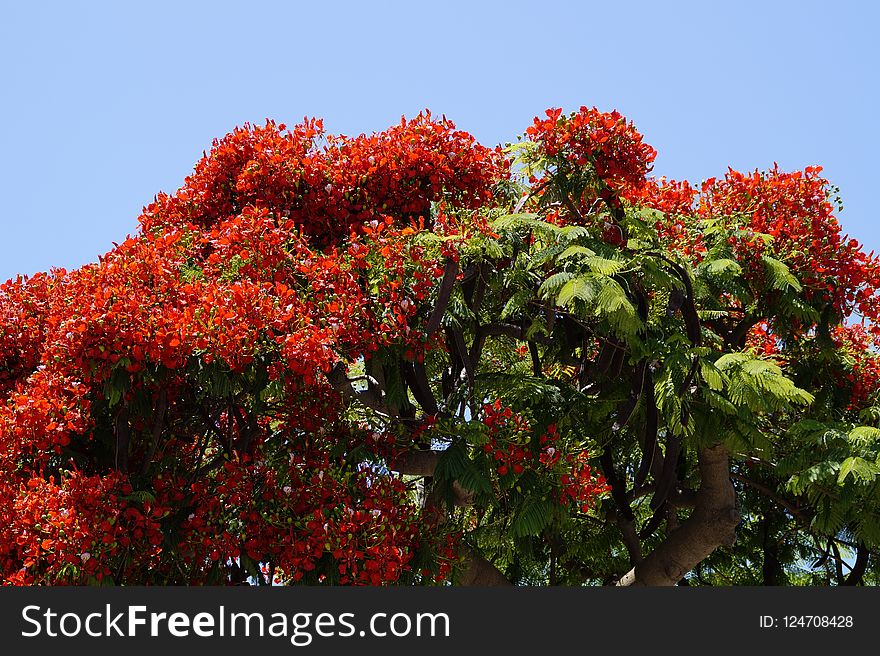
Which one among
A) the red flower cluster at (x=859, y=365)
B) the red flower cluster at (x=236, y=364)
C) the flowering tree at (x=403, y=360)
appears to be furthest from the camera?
the red flower cluster at (x=859, y=365)

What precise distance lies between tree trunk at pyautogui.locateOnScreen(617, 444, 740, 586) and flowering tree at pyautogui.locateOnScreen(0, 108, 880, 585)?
22 mm

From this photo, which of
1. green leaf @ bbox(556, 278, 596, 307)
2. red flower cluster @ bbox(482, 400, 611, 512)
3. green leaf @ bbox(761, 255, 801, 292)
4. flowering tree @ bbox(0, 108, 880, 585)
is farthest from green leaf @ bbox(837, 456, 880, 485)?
green leaf @ bbox(556, 278, 596, 307)

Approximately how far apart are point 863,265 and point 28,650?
7376 millimetres

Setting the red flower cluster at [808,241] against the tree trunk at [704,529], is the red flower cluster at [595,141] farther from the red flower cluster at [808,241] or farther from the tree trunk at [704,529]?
the tree trunk at [704,529]

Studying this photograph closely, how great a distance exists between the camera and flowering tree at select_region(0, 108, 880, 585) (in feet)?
20.8

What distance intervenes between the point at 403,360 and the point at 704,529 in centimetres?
367

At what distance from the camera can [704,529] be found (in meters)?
9.17

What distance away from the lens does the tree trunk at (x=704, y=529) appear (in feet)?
30.1

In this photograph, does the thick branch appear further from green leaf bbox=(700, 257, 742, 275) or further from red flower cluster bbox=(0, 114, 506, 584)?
green leaf bbox=(700, 257, 742, 275)

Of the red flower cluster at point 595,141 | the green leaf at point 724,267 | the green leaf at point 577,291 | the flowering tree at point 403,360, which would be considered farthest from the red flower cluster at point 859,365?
the green leaf at point 577,291

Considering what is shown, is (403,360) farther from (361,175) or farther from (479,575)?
(479,575)

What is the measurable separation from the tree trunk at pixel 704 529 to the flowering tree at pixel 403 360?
2 cm

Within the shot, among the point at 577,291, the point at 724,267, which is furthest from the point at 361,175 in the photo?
the point at 724,267

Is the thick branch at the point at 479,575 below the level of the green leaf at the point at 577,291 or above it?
below
